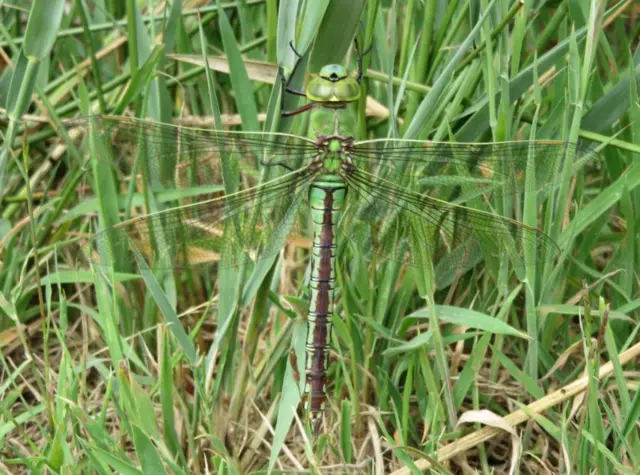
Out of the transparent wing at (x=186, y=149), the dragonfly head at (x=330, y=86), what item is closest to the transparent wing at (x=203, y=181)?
the transparent wing at (x=186, y=149)

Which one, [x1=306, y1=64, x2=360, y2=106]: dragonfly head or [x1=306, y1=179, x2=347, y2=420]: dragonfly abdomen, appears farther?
[x1=306, y1=179, x2=347, y2=420]: dragonfly abdomen

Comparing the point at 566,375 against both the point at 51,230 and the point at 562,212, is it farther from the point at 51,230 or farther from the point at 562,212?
the point at 51,230

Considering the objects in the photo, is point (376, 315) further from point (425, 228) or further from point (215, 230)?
point (215, 230)

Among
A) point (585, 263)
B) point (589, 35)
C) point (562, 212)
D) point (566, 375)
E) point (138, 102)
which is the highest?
point (589, 35)

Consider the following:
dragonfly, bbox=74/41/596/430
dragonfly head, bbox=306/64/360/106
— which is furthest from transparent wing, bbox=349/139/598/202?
dragonfly head, bbox=306/64/360/106

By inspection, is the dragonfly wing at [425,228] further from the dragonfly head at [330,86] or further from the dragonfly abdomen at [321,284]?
the dragonfly head at [330,86]

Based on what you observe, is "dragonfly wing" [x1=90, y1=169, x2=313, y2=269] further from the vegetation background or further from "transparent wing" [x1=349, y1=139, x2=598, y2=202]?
"transparent wing" [x1=349, y1=139, x2=598, y2=202]

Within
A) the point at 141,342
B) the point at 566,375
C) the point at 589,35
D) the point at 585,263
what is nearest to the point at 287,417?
the point at 141,342
